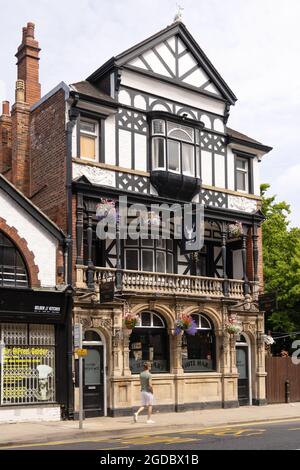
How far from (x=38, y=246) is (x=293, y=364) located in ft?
42.8

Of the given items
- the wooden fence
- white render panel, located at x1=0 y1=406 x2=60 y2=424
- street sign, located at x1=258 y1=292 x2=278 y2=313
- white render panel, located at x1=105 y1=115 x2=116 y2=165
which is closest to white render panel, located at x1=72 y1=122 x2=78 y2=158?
white render panel, located at x1=105 y1=115 x2=116 y2=165

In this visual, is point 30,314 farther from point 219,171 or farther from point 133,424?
point 219,171

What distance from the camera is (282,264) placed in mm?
38562

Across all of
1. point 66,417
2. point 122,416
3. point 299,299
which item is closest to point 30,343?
point 66,417

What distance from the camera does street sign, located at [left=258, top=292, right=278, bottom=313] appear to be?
27.0 meters

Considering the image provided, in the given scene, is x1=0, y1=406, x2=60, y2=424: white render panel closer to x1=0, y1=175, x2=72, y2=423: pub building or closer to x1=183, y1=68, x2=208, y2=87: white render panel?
x1=0, y1=175, x2=72, y2=423: pub building

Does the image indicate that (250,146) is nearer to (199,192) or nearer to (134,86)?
(199,192)

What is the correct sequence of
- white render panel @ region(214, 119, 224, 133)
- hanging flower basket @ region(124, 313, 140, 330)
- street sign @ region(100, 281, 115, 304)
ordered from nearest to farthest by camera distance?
street sign @ region(100, 281, 115, 304) → hanging flower basket @ region(124, 313, 140, 330) → white render panel @ region(214, 119, 224, 133)

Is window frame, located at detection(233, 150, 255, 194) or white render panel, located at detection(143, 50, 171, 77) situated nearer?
white render panel, located at detection(143, 50, 171, 77)

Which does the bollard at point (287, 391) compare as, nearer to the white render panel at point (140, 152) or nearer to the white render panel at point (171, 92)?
the white render panel at point (140, 152)

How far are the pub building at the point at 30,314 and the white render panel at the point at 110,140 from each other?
3532 mm

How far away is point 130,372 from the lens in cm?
2395

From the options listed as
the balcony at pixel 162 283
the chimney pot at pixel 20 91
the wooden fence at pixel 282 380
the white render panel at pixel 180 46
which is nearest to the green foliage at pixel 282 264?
the wooden fence at pixel 282 380

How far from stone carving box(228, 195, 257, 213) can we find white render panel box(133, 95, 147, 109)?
5.13 meters
